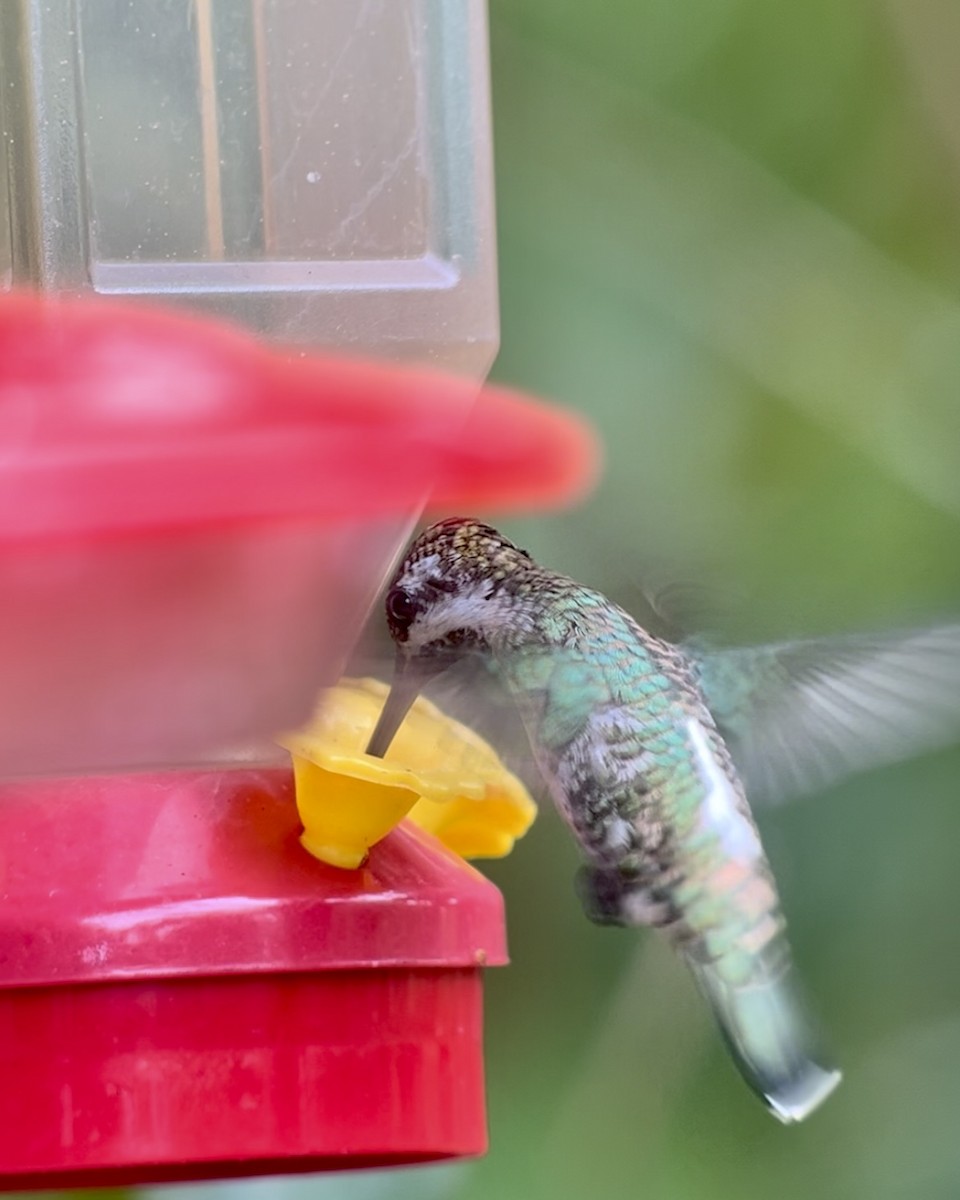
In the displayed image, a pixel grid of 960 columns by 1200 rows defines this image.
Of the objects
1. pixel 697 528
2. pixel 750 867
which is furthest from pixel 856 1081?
pixel 750 867

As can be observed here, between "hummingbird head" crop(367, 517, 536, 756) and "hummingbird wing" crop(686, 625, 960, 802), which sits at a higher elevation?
"hummingbird head" crop(367, 517, 536, 756)

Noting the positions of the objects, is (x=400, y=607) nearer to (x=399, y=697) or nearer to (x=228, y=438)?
(x=399, y=697)

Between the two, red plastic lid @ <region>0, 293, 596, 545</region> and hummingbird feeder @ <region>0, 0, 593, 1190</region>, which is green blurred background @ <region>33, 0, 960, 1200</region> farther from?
red plastic lid @ <region>0, 293, 596, 545</region>

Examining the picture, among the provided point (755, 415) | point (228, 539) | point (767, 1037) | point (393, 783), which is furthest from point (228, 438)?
point (755, 415)

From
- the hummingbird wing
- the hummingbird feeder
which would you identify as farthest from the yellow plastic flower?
the hummingbird wing

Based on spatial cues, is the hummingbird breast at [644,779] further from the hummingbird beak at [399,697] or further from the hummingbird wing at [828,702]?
the hummingbird beak at [399,697]

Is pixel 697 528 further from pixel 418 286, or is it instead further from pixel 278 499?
pixel 278 499
